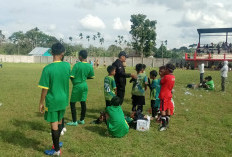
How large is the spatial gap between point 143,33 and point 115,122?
4615cm

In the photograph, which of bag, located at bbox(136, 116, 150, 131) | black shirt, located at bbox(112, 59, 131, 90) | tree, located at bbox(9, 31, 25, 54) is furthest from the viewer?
tree, located at bbox(9, 31, 25, 54)

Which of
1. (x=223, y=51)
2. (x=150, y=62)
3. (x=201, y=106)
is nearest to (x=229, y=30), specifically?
(x=223, y=51)

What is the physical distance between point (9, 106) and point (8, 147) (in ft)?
12.8

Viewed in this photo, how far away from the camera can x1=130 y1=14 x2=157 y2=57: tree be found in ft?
163

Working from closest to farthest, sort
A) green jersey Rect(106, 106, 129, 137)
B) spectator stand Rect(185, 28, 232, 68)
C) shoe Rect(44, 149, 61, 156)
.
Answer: shoe Rect(44, 149, 61, 156), green jersey Rect(106, 106, 129, 137), spectator stand Rect(185, 28, 232, 68)

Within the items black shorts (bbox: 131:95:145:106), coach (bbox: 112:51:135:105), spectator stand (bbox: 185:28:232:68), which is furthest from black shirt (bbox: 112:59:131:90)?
spectator stand (bbox: 185:28:232:68)

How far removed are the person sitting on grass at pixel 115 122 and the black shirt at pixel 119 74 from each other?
121 centimetres

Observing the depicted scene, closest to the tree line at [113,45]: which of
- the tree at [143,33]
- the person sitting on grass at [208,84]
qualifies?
the tree at [143,33]

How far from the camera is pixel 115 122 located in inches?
203

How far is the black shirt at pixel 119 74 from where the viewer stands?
20.6 feet

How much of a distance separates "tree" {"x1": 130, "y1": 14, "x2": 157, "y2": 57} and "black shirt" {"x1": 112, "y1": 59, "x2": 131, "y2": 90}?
44.6 metres

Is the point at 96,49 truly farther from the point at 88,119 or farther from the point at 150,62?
the point at 88,119

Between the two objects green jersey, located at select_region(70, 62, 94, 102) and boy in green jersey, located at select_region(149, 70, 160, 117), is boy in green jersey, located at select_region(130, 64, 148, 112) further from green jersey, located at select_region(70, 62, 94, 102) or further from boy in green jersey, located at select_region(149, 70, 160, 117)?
green jersey, located at select_region(70, 62, 94, 102)

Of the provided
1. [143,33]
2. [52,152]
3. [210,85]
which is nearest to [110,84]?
[52,152]
